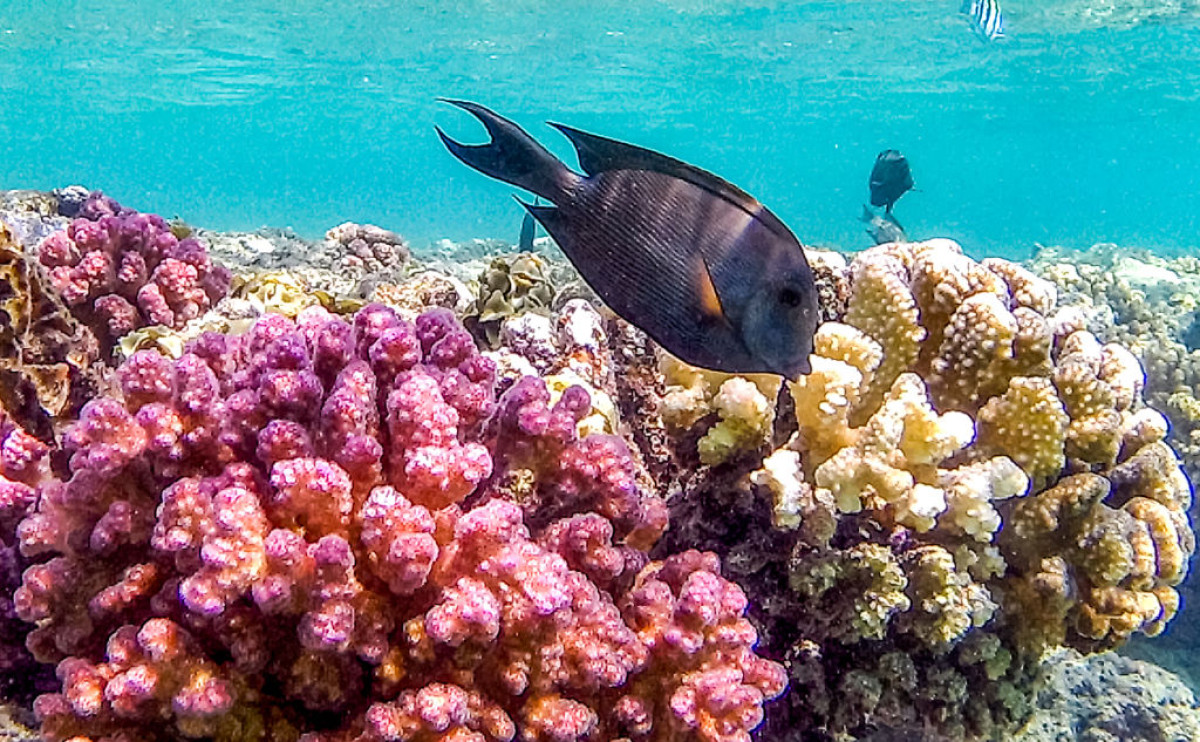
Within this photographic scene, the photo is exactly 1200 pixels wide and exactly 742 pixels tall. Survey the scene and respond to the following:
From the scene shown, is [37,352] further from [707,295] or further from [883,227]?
[883,227]

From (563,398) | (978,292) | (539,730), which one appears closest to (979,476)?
(978,292)

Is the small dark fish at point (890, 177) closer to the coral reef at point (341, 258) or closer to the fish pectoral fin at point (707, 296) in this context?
the coral reef at point (341, 258)

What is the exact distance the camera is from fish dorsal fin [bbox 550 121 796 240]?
184 cm

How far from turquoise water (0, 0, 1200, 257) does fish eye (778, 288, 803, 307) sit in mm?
11351

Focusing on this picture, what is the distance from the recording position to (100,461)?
178cm

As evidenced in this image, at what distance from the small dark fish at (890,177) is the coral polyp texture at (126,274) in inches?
334

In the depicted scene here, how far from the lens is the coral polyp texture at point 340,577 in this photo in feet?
5.50

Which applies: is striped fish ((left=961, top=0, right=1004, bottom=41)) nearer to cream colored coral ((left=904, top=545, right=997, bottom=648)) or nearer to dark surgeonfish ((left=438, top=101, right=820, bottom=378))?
cream colored coral ((left=904, top=545, right=997, bottom=648))

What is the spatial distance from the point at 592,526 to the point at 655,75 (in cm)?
4579

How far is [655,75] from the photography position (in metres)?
44.8

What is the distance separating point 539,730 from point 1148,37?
39.5 meters

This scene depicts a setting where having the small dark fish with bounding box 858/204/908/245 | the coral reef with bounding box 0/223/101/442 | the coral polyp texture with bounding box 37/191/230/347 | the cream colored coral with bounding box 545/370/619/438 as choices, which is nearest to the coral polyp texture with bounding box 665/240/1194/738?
the cream colored coral with bounding box 545/370/619/438

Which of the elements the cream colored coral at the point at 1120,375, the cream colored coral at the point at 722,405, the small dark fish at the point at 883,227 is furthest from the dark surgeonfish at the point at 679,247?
the small dark fish at the point at 883,227

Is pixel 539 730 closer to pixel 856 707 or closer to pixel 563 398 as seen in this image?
pixel 563 398
